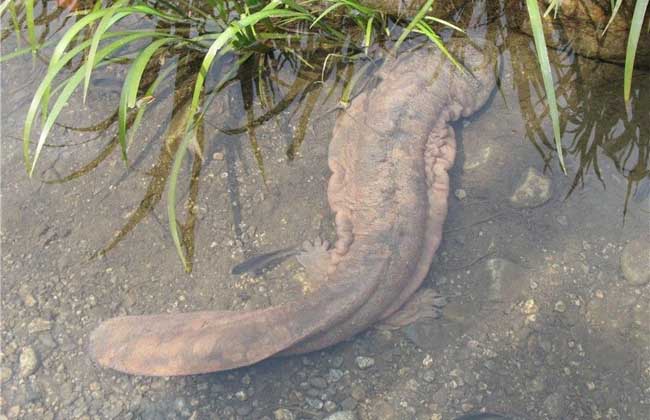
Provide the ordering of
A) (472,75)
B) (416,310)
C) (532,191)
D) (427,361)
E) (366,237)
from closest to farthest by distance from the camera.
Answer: (427,361)
(416,310)
(366,237)
(532,191)
(472,75)

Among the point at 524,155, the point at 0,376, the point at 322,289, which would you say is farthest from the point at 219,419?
the point at 524,155

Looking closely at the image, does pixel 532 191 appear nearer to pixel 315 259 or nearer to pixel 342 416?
pixel 315 259

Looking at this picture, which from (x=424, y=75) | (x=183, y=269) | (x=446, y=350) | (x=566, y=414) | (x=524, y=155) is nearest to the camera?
(x=566, y=414)

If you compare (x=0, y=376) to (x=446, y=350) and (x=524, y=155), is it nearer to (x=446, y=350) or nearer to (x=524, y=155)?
(x=446, y=350)

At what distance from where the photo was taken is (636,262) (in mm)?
3959

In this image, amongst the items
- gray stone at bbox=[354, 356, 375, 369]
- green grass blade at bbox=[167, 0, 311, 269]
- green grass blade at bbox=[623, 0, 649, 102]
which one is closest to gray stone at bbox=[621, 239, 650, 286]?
green grass blade at bbox=[623, 0, 649, 102]

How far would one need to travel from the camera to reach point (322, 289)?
12.6ft

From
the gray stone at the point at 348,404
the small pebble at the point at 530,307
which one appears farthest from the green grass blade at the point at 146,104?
the small pebble at the point at 530,307

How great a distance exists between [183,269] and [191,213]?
1.35ft

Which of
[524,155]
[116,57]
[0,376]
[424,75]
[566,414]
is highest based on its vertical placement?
[116,57]

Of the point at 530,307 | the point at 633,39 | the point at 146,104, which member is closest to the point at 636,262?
the point at 530,307

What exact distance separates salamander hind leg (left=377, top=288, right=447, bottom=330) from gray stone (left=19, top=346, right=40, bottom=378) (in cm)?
213

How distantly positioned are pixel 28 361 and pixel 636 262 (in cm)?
387

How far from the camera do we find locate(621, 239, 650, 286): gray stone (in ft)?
12.9
